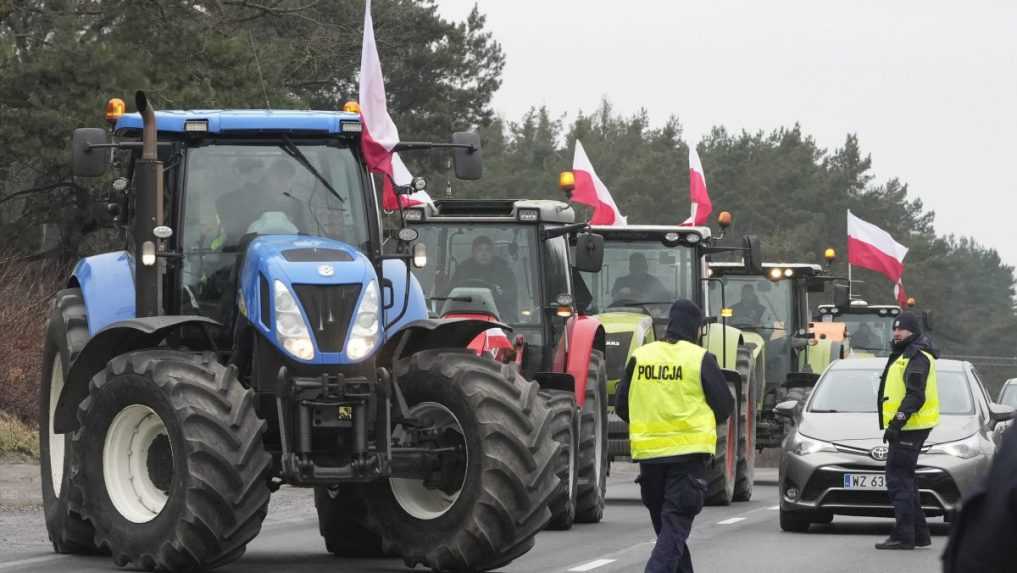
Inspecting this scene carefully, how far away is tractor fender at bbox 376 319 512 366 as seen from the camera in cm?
1168

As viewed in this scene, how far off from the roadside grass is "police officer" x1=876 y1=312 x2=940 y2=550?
1113cm

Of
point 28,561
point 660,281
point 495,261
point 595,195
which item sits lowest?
point 28,561

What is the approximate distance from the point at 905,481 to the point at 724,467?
512 centimetres

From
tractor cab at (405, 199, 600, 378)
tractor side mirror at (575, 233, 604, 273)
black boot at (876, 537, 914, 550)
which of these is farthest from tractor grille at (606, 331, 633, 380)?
black boot at (876, 537, 914, 550)

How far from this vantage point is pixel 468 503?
1119 cm

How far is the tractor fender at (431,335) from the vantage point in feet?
38.3

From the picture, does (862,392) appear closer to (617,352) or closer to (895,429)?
(895,429)

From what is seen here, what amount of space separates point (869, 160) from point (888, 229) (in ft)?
20.8

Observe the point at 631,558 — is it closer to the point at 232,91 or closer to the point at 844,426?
the point at 844,426

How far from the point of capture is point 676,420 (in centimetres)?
1070

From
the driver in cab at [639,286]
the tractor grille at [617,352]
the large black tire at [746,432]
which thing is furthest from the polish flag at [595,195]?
the tractor grille at [617,352]

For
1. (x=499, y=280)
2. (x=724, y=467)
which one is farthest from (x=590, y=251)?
(x=724, y=467)

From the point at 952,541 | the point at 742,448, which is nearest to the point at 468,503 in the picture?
the point at 952,541

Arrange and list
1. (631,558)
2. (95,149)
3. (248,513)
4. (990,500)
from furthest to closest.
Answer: (631,558), (95,149), (248,513), (990,500)
